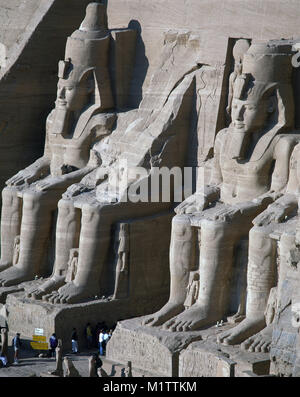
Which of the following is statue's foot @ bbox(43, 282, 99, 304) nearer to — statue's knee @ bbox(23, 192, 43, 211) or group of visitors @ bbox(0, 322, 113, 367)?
group of visitors @ bbox(0, 322, 113, 367)

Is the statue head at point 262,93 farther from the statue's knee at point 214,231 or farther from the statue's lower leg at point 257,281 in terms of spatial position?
the statue's lower leg at point 257,281

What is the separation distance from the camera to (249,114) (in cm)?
2533

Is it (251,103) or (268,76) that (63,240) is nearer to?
(251,103)

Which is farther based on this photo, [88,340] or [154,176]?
[154,176]

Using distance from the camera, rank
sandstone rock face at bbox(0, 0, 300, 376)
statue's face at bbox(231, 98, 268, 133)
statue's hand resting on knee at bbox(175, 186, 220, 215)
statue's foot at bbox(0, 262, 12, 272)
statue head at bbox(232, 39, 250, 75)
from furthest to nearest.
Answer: statue's foot at bbox(0, 262, 12, 272) → statue head at bbox(232, 39, 250, 75) → statue's hand resting on knee at bbox(175, 186, 220, 215) → statue's face at bbox(231, 98, 268, 133) → sandstone rock face at bbox(0, 0, 300, 376)

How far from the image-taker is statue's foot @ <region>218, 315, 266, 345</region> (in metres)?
24.2

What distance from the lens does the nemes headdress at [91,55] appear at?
94.3 ft

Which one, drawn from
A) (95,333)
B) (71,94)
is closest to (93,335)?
(95,333)

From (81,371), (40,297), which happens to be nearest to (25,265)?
(40,297)

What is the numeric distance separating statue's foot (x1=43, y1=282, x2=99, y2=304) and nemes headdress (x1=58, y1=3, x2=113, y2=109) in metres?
3.66

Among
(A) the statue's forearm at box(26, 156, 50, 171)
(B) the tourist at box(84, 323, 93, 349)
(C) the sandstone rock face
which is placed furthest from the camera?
(A) the statue's forearm at box(26, 156, 50, 171)

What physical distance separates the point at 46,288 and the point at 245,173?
418 cm

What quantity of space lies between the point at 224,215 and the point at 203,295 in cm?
132

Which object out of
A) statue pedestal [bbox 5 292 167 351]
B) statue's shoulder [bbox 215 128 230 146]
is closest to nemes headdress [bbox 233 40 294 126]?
statue's shoulder [bbox 215 128 230 146]
